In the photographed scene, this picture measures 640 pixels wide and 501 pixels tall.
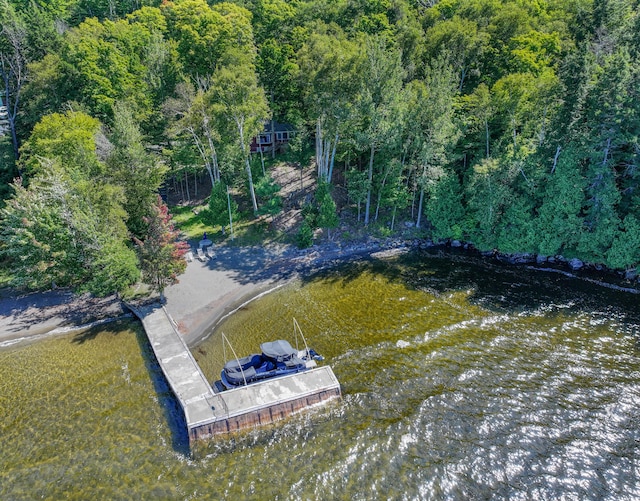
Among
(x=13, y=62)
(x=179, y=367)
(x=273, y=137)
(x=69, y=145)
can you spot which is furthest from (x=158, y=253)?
(x=13, y=62)

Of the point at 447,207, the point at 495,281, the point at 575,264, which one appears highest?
the point at 447,207

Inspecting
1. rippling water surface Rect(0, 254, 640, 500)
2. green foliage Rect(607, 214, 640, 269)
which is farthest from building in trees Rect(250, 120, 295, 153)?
green foliage Rect(607, 214, 640, 269)

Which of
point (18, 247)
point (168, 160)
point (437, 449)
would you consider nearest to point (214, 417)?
point (437, 449)

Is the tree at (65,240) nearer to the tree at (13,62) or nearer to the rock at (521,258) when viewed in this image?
the tree at (13,62)

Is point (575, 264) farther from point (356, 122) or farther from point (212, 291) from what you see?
point (212, 291)

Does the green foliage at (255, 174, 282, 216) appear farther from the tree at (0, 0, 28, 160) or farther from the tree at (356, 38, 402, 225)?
the tree at (0, 0, 28, 160)

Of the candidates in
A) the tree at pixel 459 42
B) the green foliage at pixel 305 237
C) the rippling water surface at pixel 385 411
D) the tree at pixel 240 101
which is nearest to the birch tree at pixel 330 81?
the tree at pixel 240 101
